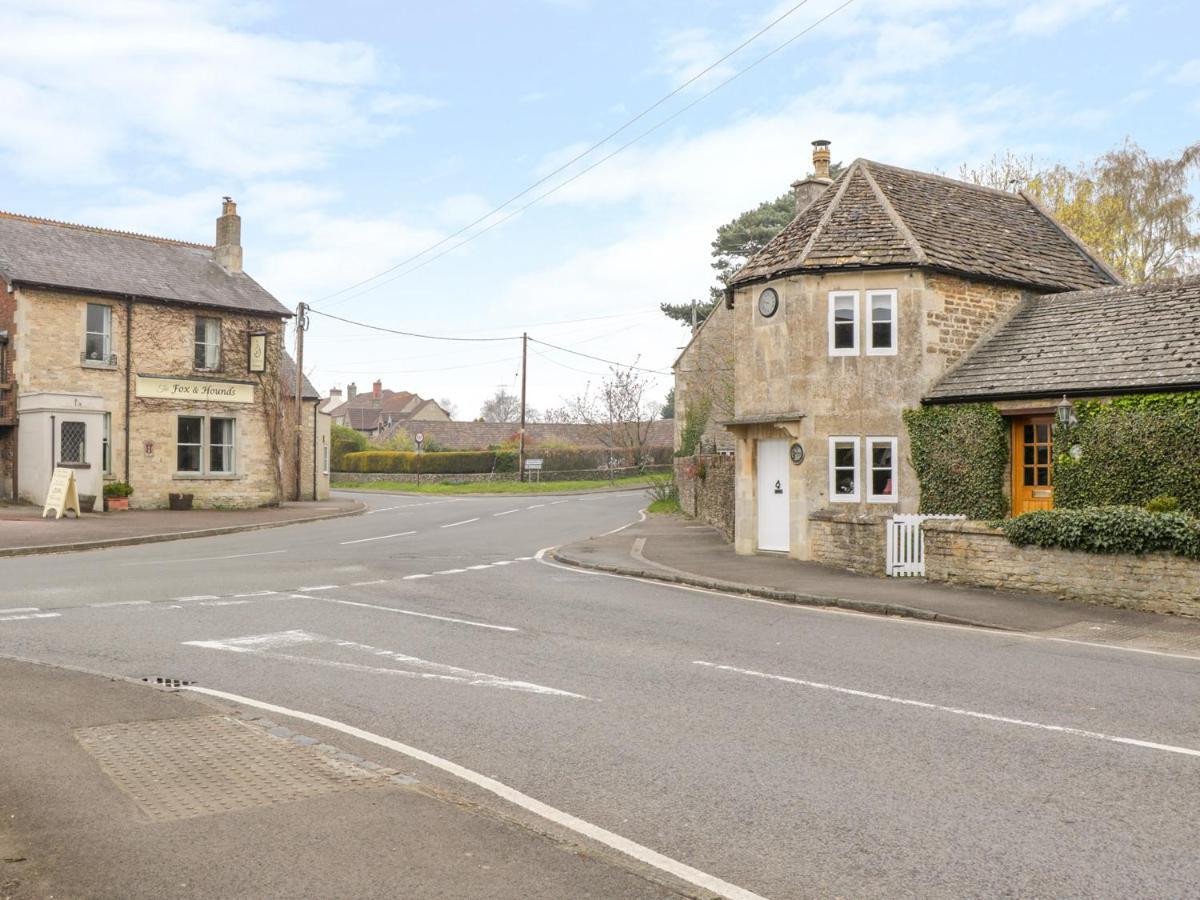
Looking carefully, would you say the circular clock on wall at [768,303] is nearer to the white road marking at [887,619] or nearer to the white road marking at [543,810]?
the white road marking at [887,619]

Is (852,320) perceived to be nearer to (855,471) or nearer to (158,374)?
(855,471)

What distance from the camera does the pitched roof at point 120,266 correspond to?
31.3m

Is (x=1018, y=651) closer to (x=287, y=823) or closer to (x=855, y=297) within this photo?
(x=287, y=823)

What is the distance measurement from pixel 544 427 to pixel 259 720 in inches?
2950

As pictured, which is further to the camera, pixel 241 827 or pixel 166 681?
pixel 166 681

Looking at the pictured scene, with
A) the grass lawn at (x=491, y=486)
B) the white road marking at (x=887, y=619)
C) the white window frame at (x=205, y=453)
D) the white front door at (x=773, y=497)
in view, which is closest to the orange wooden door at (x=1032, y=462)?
the white front door at (x=773, y=497)

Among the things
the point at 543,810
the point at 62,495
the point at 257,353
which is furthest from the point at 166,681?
the point at 257,353

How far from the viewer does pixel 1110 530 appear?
1414cm

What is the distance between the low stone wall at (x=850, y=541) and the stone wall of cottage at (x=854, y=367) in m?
0.31

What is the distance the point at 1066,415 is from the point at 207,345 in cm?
2681

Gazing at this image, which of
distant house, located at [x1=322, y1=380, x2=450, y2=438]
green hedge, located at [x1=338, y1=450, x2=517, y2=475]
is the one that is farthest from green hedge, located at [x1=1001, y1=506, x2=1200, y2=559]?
distant house, located at [x1=322, y1=380, x2=450, y2=438]

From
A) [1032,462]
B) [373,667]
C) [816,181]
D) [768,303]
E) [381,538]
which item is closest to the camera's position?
[373,667]

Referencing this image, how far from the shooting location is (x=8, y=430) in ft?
103

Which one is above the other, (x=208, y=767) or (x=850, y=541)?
(x=850, y=541)
